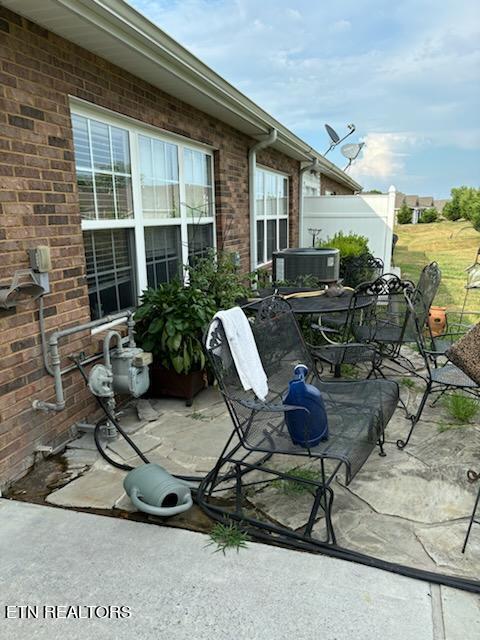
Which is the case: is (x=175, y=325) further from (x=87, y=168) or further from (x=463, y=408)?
(x=463, y=408)

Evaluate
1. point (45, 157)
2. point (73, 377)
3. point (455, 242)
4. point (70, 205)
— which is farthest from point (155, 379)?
point (455, 242)

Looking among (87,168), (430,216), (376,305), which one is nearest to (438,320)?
(376,305)

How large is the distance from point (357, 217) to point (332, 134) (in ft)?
11.7

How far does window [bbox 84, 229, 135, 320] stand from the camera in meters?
3.39

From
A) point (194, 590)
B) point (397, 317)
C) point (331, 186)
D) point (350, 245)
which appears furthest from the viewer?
point (331, 186)

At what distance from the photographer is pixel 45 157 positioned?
8.94 feet

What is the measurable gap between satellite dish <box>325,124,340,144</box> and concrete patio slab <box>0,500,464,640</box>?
11.7 metres

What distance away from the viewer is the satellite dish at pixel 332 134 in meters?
11.9

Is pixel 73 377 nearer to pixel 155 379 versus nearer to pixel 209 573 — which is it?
pixel 155 379

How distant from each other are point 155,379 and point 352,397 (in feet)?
5.72

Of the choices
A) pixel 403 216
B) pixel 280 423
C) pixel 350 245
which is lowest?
pixel 280 423

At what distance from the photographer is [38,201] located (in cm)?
268

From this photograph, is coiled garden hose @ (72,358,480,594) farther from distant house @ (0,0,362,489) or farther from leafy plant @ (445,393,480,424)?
leafy plant @ (445,393,480,424)

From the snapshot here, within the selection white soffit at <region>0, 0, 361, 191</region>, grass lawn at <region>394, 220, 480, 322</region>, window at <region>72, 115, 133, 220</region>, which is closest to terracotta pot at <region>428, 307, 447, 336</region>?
grass lawn at <region>394, 220, 480, 322</region>
